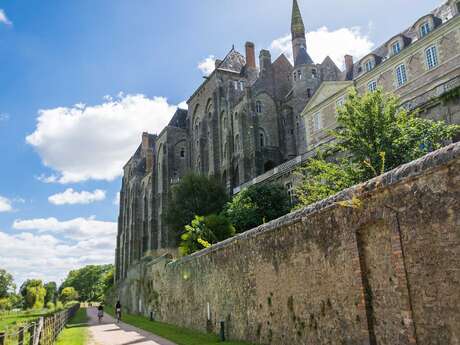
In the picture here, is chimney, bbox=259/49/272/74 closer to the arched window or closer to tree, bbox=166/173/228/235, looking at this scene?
the arched window

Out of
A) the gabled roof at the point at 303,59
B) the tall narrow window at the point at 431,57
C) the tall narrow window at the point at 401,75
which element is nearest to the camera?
the tall narrow window at the point at 431,57

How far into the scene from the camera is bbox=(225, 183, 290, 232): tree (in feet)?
93.8

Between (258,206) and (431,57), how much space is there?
15.1m

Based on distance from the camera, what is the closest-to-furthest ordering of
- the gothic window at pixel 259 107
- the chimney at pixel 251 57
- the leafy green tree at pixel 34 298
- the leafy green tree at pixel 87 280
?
the gothic window at pixel 259 107 < the chimney at pixel 251 57 < the leafy green tree at pixel 34 298 < the leafy green tree at pixel 87 280

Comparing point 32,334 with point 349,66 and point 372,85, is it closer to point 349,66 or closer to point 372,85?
point 372,85

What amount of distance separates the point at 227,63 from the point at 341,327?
1892 inches

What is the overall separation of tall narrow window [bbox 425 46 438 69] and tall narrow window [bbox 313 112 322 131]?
9929 millimetres

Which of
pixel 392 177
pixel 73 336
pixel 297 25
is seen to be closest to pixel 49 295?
pixel 297 25

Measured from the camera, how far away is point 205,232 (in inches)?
984

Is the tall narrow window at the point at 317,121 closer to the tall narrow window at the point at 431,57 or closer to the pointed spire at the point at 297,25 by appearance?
the tall narrow window at the point at 431,57

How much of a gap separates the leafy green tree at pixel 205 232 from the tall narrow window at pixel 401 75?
15749 millimetres

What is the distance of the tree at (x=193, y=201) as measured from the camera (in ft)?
125

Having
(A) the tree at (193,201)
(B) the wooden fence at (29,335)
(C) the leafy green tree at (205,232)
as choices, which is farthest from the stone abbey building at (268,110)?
(B) the wooden fence at (29,335)

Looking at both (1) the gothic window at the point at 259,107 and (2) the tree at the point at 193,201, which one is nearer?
(2) the tree at the point at 193,201
